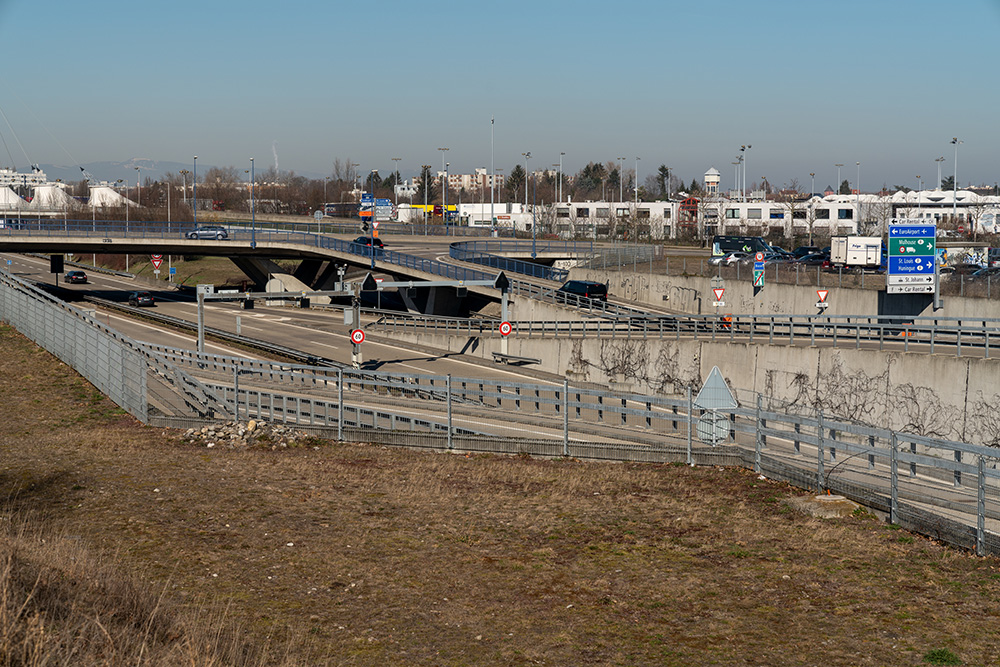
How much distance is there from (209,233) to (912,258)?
164ft

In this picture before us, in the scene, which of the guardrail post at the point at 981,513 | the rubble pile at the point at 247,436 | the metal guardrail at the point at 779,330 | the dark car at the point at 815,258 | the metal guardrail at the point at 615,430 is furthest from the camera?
the dark car at the point at 815,258

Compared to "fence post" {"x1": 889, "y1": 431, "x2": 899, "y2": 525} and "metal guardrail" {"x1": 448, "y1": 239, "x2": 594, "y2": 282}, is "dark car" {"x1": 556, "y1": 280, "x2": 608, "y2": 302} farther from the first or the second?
"fence post" {"x1": 889, "y1": 431, "x2": 899, "y2": 525}

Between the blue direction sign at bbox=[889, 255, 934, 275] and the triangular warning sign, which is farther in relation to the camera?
the blue direction sign at bbox=[889, 255, 934, 275]

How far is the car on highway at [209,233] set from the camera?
67.9 meters

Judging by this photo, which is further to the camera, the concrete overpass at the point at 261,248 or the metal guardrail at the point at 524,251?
the metal guardrail at the point at 524,251

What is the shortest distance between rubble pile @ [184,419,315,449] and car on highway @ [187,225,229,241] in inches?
1962

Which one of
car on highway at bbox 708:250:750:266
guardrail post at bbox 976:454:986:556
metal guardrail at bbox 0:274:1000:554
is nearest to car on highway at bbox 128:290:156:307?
metal guardrail at bbox 0:274:1000:554

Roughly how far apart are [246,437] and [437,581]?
11154 millimetres

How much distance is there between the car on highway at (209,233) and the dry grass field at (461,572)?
2080 inches

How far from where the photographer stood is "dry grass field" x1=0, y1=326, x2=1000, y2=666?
8.37 meters

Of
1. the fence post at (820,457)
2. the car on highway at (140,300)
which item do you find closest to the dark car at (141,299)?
the car on highway at (140,300)

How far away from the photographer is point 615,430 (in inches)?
786

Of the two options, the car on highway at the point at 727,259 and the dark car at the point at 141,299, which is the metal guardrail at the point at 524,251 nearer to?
the car on highway at the point at 727,259

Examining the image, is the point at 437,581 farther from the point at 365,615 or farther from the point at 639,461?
the point at 639,461
